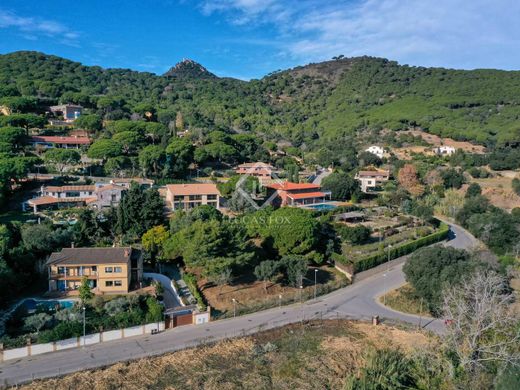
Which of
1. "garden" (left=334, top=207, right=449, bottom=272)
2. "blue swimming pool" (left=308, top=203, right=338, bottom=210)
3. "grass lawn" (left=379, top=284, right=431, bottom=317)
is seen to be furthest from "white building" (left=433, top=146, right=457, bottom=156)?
"grass lawn" (left=379, top=284, right=431, bottom=317)

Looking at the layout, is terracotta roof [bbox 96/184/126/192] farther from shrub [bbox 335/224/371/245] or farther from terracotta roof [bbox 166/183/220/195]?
shrub [bbox 335/224/371/245]

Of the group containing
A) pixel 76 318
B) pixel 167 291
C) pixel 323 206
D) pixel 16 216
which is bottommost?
pixel 167 291

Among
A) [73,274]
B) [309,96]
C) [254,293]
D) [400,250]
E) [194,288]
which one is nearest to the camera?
[73,274]

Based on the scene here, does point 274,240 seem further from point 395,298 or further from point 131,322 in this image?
point 131,322

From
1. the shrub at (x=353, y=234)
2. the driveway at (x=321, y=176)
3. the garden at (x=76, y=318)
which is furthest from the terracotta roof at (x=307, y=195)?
the garden at (x=76, y=318)

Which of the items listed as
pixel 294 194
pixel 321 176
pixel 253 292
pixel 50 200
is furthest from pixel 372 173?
pixel 50 200

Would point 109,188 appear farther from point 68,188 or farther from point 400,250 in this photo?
point 400,250

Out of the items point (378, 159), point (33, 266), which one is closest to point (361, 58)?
point (378, 159)

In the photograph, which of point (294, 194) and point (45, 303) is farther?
point (294, 194)
